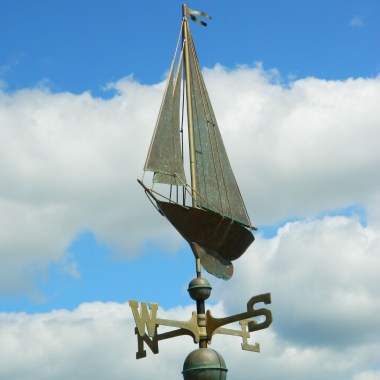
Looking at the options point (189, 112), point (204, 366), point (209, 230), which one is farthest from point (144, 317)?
point (189, 112)

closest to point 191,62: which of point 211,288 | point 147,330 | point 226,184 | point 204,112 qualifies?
point 204,112

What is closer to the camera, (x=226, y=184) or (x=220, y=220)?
(x=220, y=220)

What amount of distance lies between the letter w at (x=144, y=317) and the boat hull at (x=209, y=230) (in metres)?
1.24

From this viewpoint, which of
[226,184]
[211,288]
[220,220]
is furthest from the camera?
[226,184]

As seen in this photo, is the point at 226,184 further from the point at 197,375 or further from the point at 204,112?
the point at 197,375

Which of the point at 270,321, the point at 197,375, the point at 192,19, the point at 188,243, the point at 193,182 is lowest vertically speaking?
the point at 197,375

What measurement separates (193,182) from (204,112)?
1.47 metres

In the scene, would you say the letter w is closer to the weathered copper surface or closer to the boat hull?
the weathered copper surface

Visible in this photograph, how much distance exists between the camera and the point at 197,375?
28.7ft

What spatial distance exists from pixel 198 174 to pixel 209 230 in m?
0.89

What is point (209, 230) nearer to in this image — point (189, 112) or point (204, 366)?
point (189, 112)

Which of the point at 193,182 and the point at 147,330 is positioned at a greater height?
the point at 193,182

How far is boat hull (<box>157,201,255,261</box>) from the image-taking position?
962cm

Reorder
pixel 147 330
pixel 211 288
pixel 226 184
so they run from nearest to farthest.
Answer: pixel 147 330, pixel 211 288, pixel 226 184
